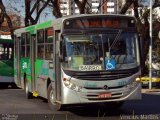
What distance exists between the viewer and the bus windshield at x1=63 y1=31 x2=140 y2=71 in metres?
13.9

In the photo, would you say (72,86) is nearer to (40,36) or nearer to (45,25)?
(45,25)

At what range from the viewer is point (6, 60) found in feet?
91.3

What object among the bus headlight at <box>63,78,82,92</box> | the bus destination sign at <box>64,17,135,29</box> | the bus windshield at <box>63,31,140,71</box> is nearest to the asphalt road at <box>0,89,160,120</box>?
the bus headlight at <box>63,78,82,92</box>

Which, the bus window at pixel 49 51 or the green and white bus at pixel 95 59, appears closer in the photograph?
the green and white bus at pixel 95 59

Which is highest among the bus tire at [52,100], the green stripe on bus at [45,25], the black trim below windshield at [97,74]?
the green stripe on bus at [45,25]

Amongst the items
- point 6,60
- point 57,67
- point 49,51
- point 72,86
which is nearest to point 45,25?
point 49,51

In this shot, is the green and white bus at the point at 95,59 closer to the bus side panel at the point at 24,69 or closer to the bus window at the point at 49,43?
the bus window at the point at 49,43

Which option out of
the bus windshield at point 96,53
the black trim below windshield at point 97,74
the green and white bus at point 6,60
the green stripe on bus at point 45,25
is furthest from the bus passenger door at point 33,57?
the green and white bus at point 6,60

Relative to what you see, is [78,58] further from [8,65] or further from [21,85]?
[8,65]

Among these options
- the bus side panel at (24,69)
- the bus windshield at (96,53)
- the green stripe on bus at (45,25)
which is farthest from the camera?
the bus side panel at (24,69)

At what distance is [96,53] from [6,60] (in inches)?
573

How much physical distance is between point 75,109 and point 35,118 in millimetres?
2766

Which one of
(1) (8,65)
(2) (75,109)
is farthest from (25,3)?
(2) (75,109)

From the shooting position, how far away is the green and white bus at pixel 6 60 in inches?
1096
